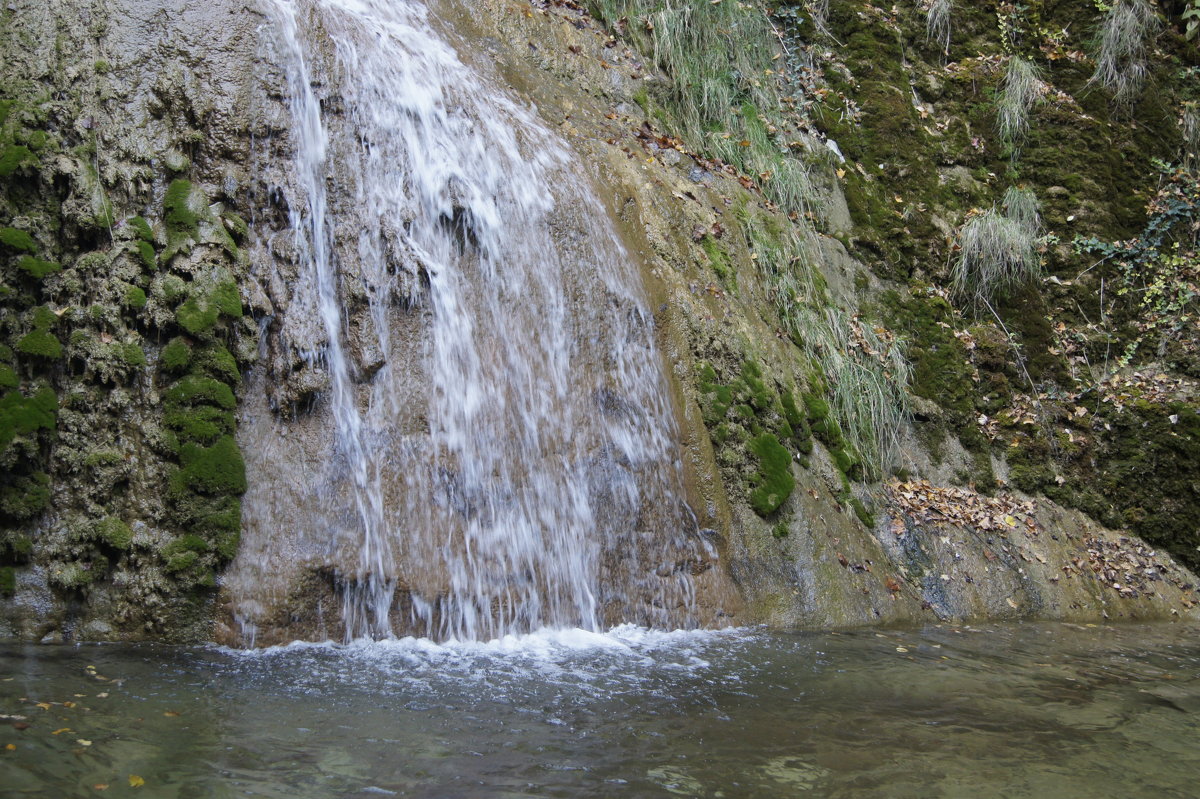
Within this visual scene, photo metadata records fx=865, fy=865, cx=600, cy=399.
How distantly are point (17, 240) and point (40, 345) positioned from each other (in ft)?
2.04

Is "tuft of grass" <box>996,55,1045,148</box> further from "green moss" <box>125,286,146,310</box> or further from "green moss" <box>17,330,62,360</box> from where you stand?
"green moss" <box>17,330,62,360</box>

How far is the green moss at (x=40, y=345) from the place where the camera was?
14.7 feet

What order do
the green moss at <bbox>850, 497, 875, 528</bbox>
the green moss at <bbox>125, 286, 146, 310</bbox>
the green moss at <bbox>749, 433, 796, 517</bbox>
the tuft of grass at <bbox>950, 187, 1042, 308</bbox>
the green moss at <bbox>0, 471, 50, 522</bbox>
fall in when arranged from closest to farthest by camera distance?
the green moss at <bbox>0, 471, 50, 522</bbox>
the green moss at <bbox>125, 286, 146, 310</bbox>
the green moss at <bbox>749, 433, 796, 517</bbox>
the green moss at <bbox>850, 497, 875, 528</bbox>
the tuft of grass at <bbox>950, 187, 1042, 308</bbox>

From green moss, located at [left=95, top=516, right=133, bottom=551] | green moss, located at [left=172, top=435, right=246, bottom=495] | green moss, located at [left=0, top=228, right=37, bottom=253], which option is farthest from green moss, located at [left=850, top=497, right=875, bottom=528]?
green moss, located at [left=0, top=228, right=37, bottom=253]

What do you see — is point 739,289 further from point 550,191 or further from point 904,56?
point 904,56

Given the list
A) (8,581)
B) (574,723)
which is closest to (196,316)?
(8,581)

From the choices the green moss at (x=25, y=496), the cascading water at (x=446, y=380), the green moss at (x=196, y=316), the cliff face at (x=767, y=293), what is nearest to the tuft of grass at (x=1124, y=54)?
the cliff face at (x=767, y=293)

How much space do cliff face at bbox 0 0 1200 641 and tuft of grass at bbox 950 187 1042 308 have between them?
4 cm

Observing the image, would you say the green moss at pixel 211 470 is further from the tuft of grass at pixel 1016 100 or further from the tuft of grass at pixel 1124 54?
the tuft of grass at pixel 1124 54

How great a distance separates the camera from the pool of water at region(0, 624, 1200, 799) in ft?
9.38

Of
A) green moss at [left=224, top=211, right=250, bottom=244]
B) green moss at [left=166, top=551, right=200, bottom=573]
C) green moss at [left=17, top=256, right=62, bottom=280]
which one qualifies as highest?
green moss at [left=224, top=211, right=250, bottom=244]

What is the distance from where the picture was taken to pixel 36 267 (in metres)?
4.62

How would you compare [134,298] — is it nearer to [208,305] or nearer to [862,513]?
[208,305]

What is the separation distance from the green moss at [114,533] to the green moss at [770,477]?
3907 millimetres
